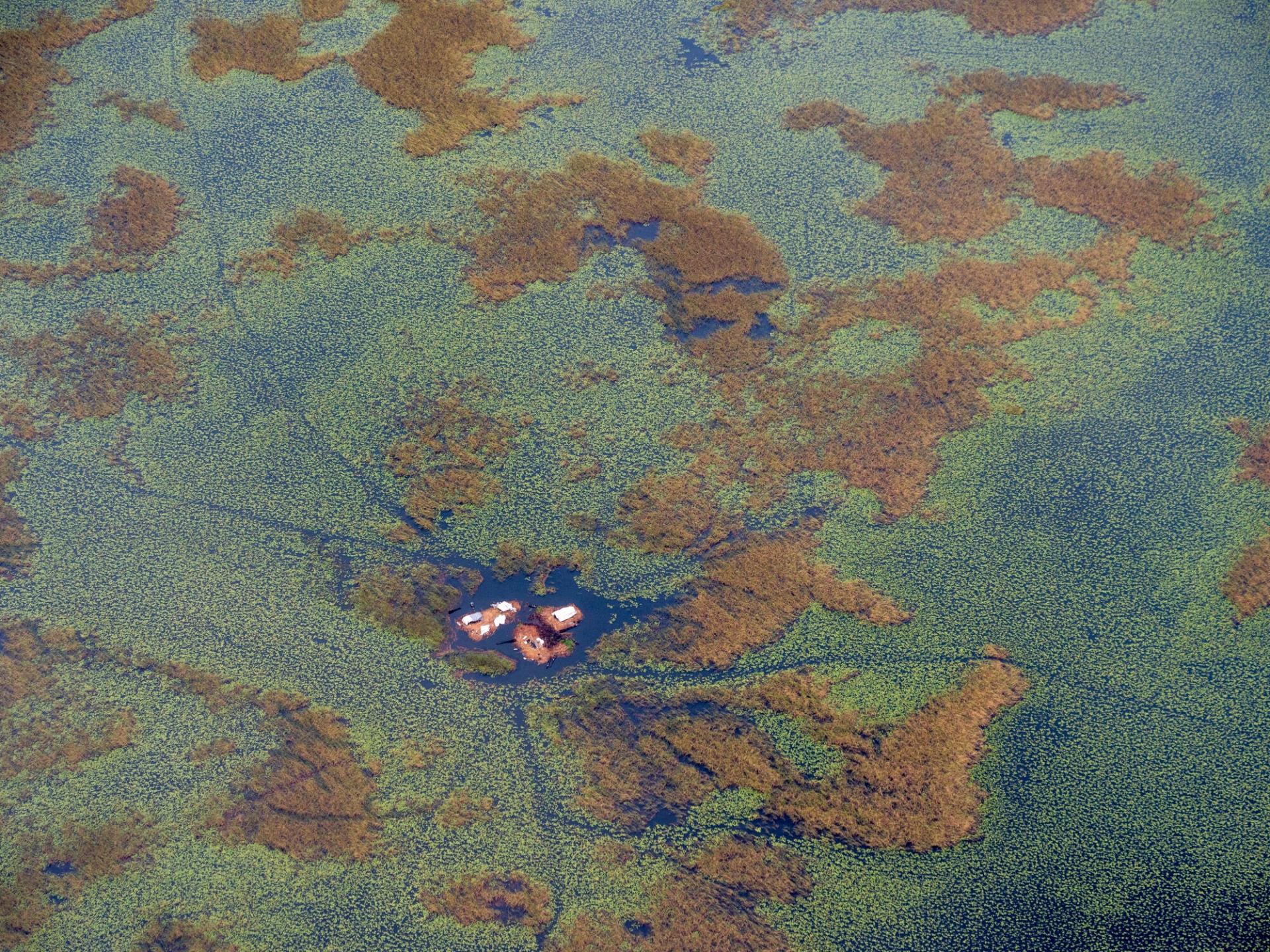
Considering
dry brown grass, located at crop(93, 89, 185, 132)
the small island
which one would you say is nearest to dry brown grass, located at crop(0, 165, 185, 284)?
dry brown grass, located at crop(93, 89, 185, 132)

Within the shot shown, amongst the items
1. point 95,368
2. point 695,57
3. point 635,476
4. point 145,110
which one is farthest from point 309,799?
point 695,57

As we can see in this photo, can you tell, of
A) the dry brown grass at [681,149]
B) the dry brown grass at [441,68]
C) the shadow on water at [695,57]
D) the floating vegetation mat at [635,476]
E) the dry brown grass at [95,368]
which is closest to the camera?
the floating vegetation mat at [635,476]

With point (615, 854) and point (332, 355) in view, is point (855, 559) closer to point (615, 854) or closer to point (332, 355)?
point (615, 854)

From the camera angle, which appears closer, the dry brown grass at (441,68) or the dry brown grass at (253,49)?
the dry brown grass at (441,68)

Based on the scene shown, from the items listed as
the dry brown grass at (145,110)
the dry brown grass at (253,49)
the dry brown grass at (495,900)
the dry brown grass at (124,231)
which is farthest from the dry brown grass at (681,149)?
the dry brown grass at (495,900)

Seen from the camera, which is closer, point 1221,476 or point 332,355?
point 1221,476

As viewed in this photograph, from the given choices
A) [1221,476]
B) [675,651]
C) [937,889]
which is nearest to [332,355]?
[675,651]

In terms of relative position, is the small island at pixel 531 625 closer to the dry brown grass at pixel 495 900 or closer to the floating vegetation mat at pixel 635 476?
the floating vegetation mat at pixel 635 476

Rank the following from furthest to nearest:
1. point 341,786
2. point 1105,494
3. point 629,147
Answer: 1. point 629,147
2. point 1105,494
3. point 341,786

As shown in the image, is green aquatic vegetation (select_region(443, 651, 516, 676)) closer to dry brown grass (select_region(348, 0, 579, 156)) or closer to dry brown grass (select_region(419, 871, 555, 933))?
dry brown grass (select_region(419, 871, 555, 933))
